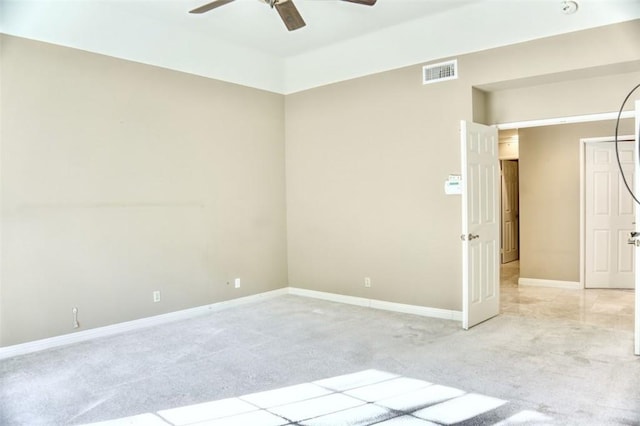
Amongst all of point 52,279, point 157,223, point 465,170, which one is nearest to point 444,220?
point 465,170

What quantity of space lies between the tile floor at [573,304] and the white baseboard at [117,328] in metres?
3.18

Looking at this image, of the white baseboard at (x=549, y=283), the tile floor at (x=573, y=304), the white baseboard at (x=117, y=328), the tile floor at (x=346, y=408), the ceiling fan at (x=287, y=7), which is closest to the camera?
the tile floor at (x=346, y=408)

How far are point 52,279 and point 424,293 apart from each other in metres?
3.75

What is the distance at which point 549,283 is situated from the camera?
6465 millimetres

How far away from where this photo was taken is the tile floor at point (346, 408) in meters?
2.57

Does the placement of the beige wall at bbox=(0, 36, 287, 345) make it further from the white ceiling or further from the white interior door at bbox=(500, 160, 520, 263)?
the white interior door at bbox=(500, 160, 520, 263)

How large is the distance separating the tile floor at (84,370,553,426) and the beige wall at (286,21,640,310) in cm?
204

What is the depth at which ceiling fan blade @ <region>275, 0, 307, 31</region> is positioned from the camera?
3.21 m

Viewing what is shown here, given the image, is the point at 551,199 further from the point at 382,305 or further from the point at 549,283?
the point at 382,305

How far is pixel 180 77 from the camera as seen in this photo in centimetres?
496

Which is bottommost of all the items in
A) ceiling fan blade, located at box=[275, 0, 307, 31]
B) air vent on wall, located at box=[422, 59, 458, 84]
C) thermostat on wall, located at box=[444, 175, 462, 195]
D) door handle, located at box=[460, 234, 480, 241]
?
door handle, located at box=[460, 234, 480, 241]

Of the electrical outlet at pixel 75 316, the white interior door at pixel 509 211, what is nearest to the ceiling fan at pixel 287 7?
the electrical outlet at pixel 75 316

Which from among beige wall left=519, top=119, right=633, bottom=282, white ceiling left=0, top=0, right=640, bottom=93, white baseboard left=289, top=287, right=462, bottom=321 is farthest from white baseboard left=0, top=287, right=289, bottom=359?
beige wall left=519, top=119, right=633, bottom=282

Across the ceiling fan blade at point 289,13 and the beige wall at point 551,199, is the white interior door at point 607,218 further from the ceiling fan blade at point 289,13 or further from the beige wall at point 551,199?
the ceiling fan blade at point 289,13
